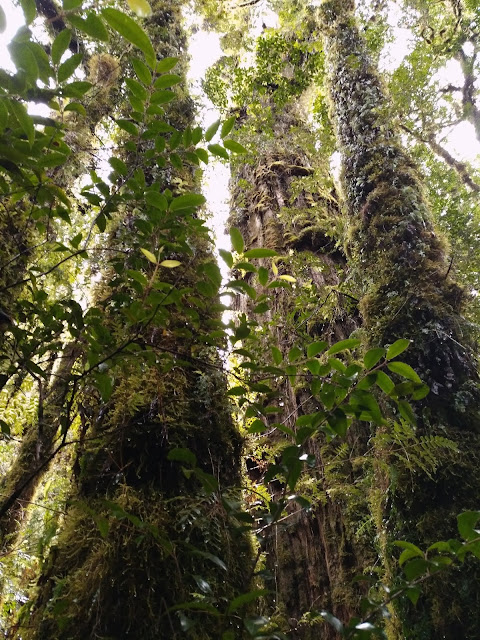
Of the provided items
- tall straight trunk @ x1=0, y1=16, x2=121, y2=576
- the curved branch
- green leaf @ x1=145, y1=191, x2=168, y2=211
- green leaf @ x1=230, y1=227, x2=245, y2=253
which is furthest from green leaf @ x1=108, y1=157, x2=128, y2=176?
the curved branch

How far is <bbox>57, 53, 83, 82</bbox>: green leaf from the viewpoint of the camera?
1302 mm

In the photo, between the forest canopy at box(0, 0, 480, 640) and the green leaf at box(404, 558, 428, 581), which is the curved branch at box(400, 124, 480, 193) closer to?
the forest canopy at box(0, 0, 480, 640)

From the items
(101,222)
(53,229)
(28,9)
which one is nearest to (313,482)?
(101,222)

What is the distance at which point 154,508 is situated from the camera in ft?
5.38

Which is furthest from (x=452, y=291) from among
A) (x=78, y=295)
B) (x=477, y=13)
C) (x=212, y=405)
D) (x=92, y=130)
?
(x=477, y=13)

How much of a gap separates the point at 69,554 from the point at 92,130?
16.6ft

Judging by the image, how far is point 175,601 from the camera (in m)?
1.40

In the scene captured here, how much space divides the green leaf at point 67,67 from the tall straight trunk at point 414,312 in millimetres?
2327

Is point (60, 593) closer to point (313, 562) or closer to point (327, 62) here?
point (313, 562)

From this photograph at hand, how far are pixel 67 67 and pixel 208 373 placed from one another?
142 centimetres

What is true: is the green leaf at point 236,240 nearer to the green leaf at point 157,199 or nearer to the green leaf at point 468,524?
the green leaf at point 157,199

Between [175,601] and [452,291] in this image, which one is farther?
[452,291]

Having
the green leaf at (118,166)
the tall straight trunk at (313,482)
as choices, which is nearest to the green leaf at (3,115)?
the green leaf at (118,166)

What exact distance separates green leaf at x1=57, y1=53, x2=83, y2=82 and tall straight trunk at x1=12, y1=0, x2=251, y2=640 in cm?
37
